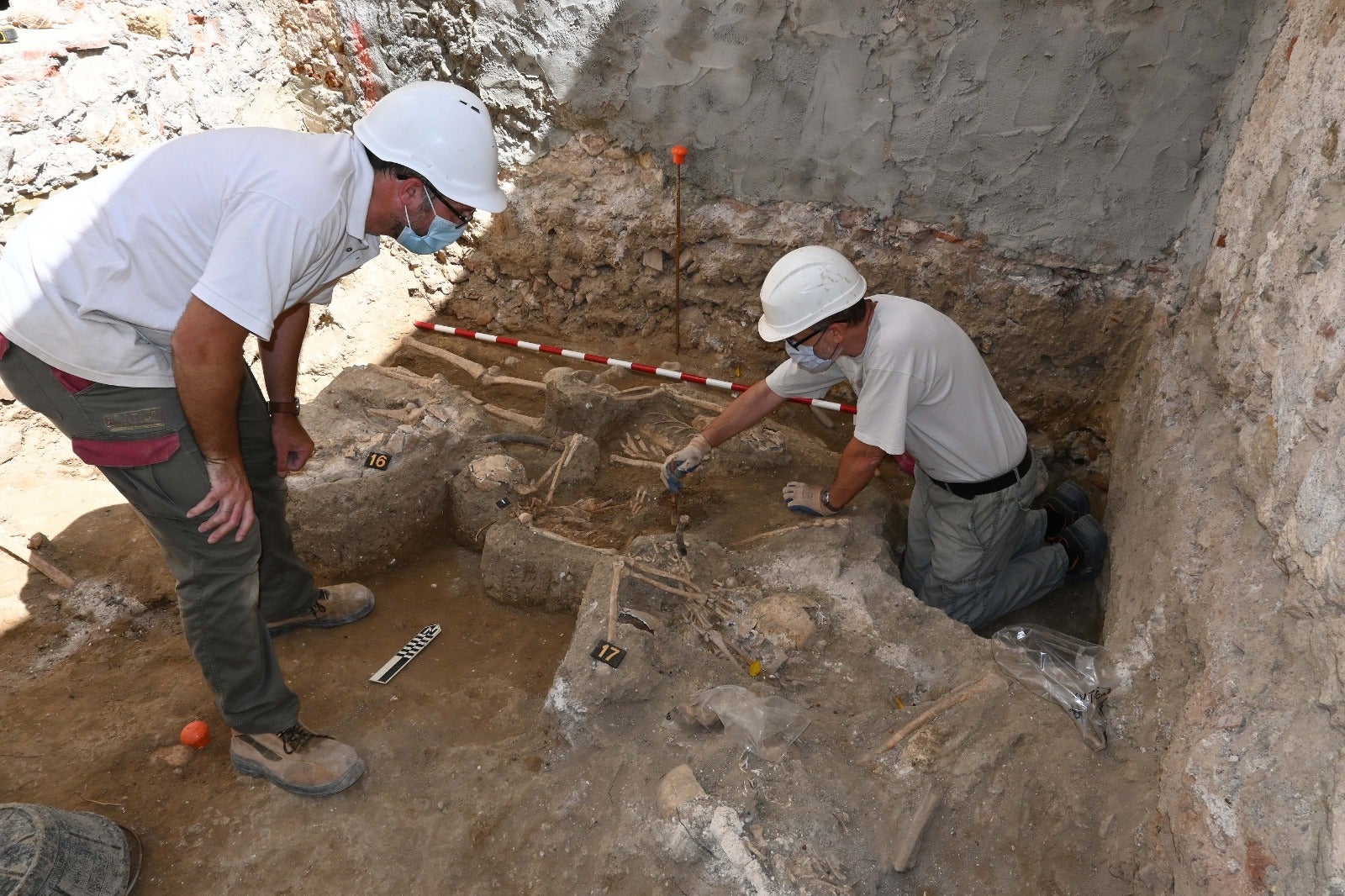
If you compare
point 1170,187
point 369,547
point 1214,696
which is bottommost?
point 369,547

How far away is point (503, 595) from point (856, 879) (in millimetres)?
1978

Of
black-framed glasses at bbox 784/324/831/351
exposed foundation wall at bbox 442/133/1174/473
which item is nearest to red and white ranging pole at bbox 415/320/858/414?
exposed foundation wall at bbox 442/133/1174/473

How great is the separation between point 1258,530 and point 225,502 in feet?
10.0

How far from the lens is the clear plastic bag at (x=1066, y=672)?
2.69m

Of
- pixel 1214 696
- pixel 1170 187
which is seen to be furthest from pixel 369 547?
pixel 1170 187

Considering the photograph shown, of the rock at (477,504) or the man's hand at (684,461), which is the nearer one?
the man's hand at (684,461)

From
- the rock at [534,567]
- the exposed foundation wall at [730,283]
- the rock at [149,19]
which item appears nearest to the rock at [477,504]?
the rock at [534,567]

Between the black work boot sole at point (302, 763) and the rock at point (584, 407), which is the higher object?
the rock at point (584, 407)

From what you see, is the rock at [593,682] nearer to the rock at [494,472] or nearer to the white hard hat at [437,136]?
the rock at [494,472]

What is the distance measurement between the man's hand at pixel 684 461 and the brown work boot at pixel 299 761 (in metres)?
1.69

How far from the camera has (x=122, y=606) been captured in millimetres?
3684

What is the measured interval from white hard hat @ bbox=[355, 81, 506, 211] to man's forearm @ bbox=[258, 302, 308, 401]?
79cm

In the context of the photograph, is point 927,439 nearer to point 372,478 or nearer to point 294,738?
point 372,478

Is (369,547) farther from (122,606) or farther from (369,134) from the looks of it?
(369,134)
